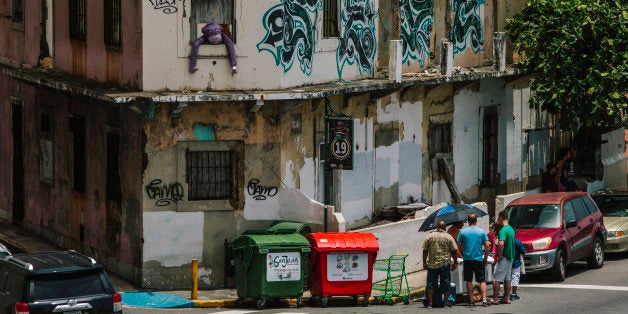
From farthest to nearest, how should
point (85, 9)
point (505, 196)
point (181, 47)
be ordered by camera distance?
point (505, 196) → point (85, 9) → point (181, 47)

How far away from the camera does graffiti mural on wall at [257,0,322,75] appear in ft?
88.7

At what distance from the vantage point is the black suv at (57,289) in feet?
64.8

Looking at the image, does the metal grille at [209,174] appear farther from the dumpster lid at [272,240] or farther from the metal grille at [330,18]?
the metal grille at [330,18]

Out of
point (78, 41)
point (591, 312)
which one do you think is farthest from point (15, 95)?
point (591, 312)

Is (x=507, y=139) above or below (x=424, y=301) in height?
above

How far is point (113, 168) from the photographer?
1108 inches

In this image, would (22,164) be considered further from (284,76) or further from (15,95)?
(284,76)

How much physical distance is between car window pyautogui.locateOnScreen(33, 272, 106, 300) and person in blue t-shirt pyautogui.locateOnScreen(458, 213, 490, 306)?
7.40 meters

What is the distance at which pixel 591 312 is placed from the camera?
78.6ft

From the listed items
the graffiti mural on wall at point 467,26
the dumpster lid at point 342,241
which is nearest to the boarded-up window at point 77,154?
the dumpster lid at point 342,241

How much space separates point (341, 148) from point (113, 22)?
502 centimetres

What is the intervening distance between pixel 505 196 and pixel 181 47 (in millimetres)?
10085

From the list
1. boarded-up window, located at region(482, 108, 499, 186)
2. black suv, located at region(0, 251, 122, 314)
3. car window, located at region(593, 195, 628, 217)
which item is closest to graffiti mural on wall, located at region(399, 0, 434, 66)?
boarded-up window, located at region(482, 108, 499, 186)

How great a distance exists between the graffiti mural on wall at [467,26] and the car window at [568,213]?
5.98 m
